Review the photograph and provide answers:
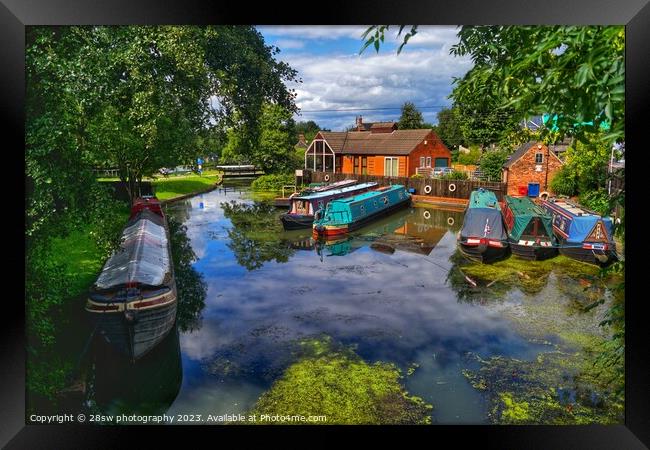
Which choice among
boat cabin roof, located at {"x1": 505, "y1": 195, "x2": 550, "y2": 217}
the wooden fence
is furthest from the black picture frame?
the wooden fence

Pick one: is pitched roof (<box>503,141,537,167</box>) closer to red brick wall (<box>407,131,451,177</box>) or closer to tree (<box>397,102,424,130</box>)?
red brick wall (<box>407,131,451,177</box>)

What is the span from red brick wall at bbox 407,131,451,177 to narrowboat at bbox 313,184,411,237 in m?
1.16

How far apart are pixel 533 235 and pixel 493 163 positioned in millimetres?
4593

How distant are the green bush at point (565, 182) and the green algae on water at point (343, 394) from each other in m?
5.69

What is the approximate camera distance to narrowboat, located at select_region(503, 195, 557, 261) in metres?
11.9

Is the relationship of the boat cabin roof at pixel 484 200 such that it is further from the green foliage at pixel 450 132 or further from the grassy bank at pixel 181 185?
the grassy bank at pixel 181 185

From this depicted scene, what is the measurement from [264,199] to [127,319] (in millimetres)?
13489

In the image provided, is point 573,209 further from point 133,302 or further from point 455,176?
point 133,302

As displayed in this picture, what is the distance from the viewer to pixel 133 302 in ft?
22.7

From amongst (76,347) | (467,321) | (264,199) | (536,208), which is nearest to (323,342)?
(467,321)

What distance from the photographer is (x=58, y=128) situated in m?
5.65

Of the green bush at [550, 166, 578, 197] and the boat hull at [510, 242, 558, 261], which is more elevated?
the green bush at [550, 166, 578, 197]
